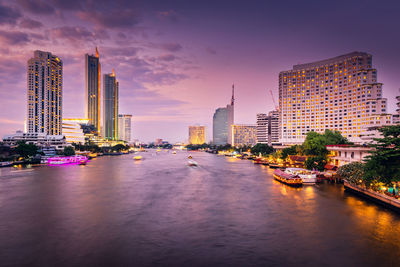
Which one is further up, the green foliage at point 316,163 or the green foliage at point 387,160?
the green foliage at point 387,160

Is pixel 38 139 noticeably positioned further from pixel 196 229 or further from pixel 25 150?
pixel 196 229

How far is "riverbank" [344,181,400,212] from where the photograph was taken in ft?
119

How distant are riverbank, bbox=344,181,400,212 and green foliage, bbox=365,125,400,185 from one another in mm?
2391

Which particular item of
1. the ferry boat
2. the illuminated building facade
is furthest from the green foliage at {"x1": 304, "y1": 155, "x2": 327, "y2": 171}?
the ferry boat

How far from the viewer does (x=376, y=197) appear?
41.2 meters

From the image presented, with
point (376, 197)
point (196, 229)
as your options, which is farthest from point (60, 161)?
point (376, 197)

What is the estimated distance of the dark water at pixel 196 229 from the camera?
24359mm

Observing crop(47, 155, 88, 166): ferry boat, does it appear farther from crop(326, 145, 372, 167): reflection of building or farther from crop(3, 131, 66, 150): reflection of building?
crop(326, 145, 372, 167): reflection of building

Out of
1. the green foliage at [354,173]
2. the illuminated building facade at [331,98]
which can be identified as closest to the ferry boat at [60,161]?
the green foliage at [354,173]

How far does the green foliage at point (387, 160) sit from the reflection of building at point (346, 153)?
867 inches

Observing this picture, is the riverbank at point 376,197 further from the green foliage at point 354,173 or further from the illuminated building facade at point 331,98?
the illuminated building facade at point 331,98

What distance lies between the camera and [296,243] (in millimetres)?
27594

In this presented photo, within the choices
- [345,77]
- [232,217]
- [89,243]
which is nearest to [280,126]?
[345,77]

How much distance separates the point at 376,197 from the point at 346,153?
111 feet
